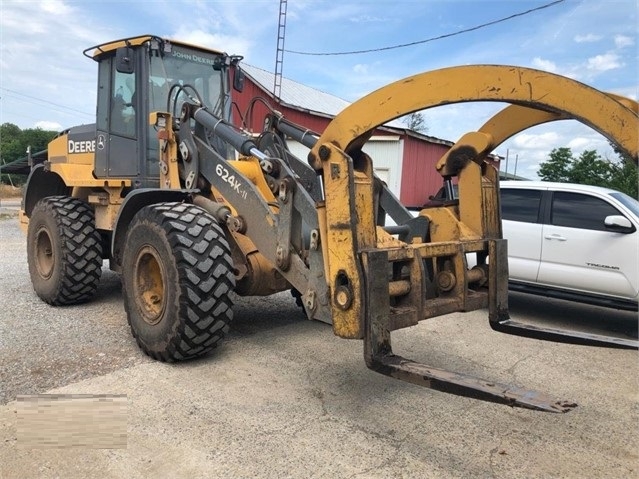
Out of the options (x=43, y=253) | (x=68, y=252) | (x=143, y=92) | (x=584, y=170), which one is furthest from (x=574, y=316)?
(x=584, y=170)

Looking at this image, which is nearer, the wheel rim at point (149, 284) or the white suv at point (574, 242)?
the wheel rim at point (149, 284)

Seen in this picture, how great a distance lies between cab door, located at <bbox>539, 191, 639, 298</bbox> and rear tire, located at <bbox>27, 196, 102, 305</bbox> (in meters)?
5.40

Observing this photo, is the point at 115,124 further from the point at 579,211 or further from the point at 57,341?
the point at 579,211

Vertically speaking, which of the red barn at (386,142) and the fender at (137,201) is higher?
the red barn at (386,142)

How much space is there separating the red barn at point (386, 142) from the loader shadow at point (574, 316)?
9219mm

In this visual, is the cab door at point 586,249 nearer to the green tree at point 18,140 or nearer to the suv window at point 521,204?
the suv window at point 521,204

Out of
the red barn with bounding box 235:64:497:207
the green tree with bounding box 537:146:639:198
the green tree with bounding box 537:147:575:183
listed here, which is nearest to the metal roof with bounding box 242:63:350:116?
the red barn with bounding box 235:64:497:207

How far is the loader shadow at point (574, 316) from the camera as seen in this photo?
644 centimetres

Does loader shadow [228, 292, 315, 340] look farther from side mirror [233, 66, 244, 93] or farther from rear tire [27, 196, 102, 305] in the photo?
side mirror [233, 66, 244, 93]

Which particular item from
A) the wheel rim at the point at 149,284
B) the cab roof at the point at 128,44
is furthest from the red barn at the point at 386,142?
the wheel rim at the point at 149,284

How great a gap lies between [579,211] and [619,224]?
538mm

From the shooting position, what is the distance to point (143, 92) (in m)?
5.52

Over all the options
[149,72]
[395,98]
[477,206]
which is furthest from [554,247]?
[149,72]

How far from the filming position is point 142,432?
3.29 metres
